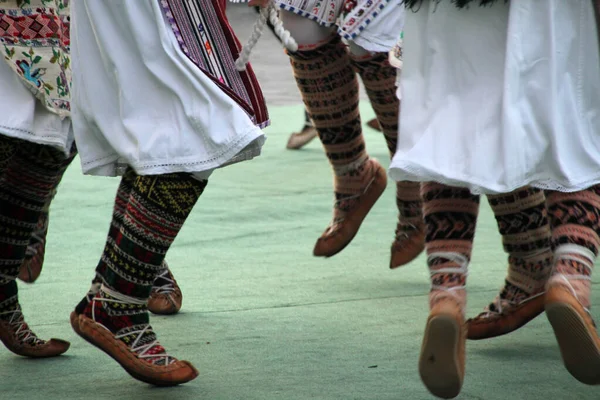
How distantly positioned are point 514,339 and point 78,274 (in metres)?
1.49

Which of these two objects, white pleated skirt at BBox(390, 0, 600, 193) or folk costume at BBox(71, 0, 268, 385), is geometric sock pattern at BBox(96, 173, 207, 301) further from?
white pleated skirt at BBox(390, 0, 600, 193)

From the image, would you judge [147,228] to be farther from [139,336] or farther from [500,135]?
[500,135]

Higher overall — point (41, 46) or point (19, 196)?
point (41, 46)

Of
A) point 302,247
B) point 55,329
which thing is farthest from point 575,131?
point 302,247

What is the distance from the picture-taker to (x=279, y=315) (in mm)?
2973

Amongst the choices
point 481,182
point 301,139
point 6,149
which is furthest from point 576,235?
point 301,139

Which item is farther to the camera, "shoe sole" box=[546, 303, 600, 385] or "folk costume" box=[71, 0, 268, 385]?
"folk costume" box=[71, 0, 268, 385]

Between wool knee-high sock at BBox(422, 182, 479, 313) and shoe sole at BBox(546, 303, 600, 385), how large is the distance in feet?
0.63

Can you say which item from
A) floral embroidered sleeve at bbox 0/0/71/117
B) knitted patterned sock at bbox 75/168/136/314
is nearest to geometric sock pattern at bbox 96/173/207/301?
knitted patterned sock at bbox 75/168/136/314

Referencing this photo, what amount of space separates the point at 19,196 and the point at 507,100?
1202 mm

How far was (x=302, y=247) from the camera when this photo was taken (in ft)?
12.8

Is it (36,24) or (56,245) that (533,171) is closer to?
(36,24)

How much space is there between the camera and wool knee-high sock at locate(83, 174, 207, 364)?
2197 millimetres

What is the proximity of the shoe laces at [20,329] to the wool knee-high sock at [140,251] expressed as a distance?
1.14 feet
